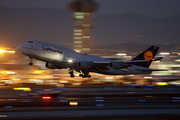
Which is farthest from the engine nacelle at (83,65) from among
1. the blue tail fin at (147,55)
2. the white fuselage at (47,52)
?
the blue tail fin at (147,55)

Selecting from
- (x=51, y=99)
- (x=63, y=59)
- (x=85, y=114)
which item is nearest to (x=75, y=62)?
(x=63, y=59)

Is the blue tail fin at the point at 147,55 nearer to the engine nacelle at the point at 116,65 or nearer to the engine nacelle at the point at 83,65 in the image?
the engine nacelle at the point at 116,65

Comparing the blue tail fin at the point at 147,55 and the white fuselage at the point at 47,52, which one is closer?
the white fuselage at the point at 47,52

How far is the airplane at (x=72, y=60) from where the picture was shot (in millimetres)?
33719

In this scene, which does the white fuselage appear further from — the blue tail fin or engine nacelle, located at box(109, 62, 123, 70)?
the blue tail fin

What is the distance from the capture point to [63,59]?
116ft

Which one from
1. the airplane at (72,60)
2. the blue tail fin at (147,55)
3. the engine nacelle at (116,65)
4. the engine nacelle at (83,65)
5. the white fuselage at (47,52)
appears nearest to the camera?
the white fuselage at (47,52)

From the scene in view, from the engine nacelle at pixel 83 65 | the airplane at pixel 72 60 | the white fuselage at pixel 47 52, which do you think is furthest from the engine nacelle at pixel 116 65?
the white fuselage at pixel 47 52

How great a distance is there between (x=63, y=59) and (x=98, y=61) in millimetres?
6340

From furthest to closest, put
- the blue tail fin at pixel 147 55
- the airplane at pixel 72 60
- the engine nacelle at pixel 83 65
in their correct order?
1. the blue tail fin at pixel 147 55
2. the engine nacelle at pixel 83 65
3. the airplane at pixel 72 60

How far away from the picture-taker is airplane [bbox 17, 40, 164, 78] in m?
33.7

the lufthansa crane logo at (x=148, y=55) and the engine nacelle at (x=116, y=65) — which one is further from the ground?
the lufthansa crane logo at (x=148, y=55)

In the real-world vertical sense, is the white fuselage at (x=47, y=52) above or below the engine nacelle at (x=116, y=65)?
above

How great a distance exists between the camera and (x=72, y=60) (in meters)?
36.1
